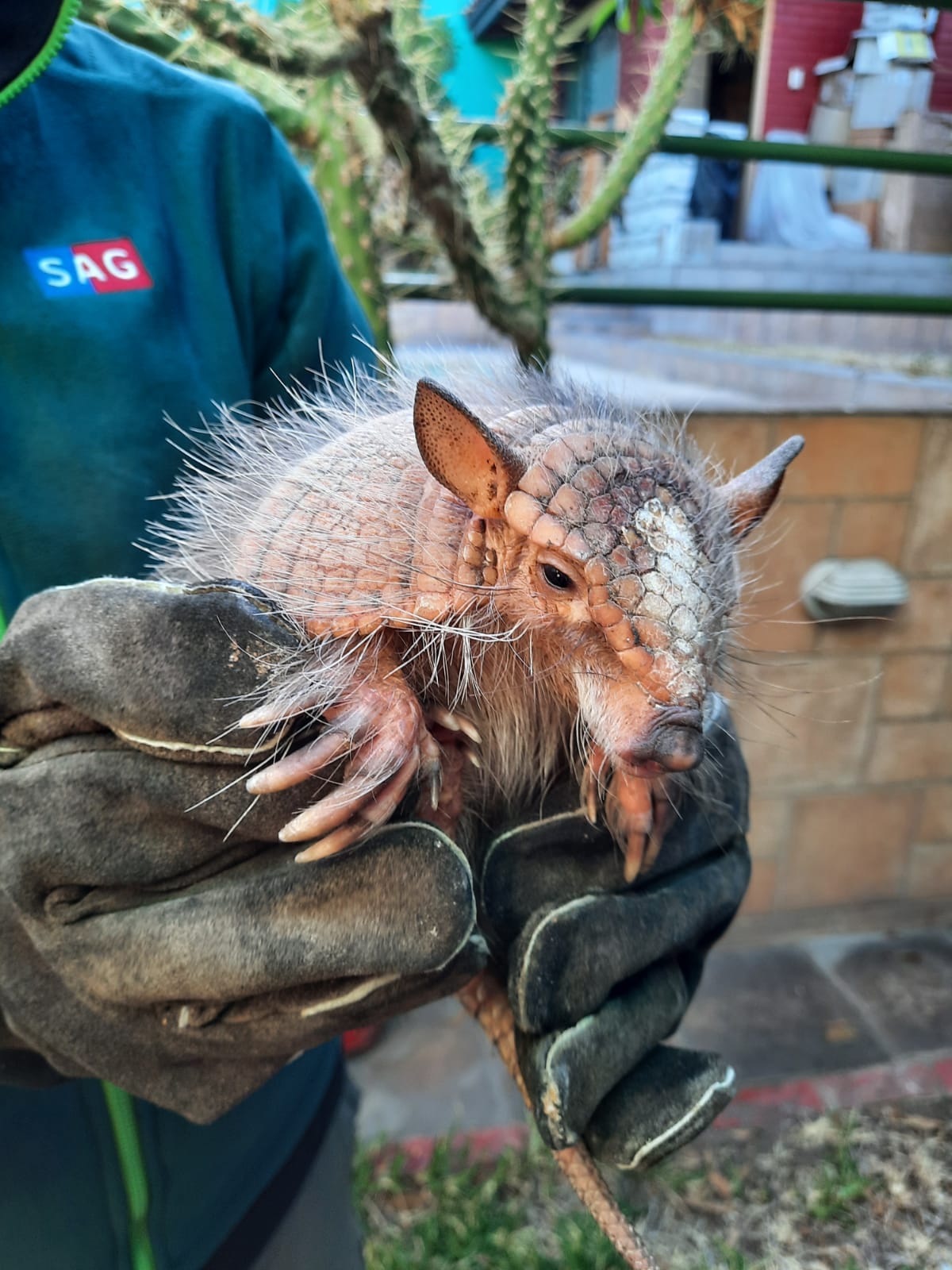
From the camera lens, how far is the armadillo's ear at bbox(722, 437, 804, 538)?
3.06 feet

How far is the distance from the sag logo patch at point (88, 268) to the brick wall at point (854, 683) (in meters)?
1.68

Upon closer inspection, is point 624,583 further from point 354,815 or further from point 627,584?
point 354,815

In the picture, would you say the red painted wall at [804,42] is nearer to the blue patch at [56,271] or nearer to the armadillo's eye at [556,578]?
the blue patch at [56,271]

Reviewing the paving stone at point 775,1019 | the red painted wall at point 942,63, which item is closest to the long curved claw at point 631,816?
the paving stone at point 775,1019

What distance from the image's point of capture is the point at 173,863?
87 centimetres

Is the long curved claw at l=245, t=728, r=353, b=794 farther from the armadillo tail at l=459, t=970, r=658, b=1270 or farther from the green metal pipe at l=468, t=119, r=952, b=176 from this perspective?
the green metal pipe at l=468, t=119, r=952, b=176

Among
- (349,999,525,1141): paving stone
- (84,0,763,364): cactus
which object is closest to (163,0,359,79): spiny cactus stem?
(84,0,763,364): cactus

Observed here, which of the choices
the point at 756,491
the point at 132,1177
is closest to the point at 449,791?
the point at 756,491

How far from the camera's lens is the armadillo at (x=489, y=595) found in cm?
75

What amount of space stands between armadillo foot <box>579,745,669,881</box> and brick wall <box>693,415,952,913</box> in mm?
1568

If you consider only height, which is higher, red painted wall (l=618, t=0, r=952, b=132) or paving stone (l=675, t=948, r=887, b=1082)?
red painted wall (l=618, t=0, r=952, b=132)

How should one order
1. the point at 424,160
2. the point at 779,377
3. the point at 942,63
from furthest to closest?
the point at 779,377
the point at 942,63
the point at 424,160

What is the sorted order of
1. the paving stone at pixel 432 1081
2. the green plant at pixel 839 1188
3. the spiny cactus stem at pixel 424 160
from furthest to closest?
the paving stone at pixel 432 1081 → the green plant at pixel 839 1188 → the spiny cactus stem at pixel 424 160

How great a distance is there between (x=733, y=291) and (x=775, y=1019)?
2.27m
